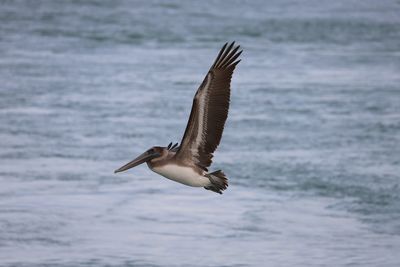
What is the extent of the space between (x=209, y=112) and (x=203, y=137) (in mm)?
220

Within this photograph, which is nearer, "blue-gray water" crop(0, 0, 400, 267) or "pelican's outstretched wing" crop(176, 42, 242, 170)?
"pelican's outstretched wing" crop(176, 42, 242, 170)

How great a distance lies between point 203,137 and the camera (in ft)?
24.1

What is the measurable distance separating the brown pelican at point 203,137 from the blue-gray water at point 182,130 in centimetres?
125

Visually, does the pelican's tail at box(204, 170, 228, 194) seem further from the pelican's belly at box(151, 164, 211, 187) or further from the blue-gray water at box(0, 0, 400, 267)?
the blue-gray water at box(0, 0, 400, 267)

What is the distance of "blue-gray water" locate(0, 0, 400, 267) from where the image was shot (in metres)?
9.00

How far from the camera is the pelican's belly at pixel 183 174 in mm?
7348

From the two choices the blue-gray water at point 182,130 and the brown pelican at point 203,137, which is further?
the blue-gray water at point 182,130

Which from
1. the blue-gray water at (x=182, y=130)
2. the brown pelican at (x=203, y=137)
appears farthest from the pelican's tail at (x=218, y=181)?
the blue-gray water at (x=182, y=130)

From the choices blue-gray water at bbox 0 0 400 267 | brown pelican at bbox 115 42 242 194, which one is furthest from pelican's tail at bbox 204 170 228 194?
blue-gray water at bbox 0 0 400 267

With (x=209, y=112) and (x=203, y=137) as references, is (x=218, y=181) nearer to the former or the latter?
(x=203, y=137)

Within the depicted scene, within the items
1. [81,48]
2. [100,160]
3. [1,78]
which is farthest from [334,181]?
[81,48]

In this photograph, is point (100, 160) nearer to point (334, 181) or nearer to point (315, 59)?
point (334, 181)

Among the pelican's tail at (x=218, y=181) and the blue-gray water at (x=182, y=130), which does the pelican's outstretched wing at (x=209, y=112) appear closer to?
the pelican's tail at (x=218, y=181)

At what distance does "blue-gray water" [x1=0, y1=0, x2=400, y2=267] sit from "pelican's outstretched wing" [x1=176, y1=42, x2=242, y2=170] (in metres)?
1.35
